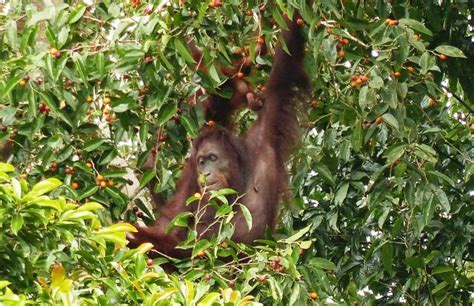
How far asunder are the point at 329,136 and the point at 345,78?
313mm

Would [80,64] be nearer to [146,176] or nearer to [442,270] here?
[146,176]

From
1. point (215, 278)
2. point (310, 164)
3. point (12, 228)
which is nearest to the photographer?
point (12, 228)

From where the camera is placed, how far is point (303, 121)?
6.08 metres

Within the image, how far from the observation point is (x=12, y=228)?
347cm

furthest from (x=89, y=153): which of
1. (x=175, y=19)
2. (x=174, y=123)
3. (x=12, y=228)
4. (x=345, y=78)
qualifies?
(x=12, y=228)

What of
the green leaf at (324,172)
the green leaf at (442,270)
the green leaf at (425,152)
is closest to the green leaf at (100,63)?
the green leaf at (324,172)

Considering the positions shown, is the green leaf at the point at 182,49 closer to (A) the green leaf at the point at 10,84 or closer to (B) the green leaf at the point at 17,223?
(A) the green leaf at the point at 10,84

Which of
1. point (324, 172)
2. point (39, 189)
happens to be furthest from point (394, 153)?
point (39, 189)

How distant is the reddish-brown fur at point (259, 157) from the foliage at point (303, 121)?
15cm

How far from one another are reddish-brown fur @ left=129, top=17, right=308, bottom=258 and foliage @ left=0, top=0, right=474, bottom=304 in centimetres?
15

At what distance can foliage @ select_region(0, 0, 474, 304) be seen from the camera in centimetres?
489

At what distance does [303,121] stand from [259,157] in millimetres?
639

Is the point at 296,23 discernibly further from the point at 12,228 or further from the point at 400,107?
the point at 12,228

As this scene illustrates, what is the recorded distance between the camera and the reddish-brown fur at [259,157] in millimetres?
5918
